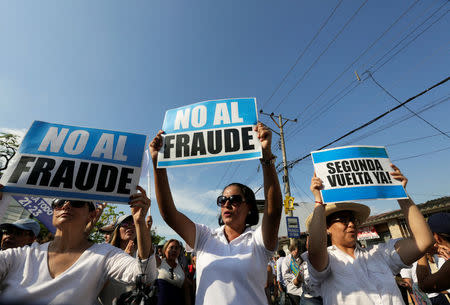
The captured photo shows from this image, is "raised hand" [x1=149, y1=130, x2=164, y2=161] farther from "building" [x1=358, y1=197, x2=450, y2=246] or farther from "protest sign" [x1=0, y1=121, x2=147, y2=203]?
"building" [x1=358, y1=197, x2=450, y2=246]

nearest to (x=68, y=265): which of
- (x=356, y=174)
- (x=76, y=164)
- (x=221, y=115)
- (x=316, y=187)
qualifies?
(x=76, y=164)

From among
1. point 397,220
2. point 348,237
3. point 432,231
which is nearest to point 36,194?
point 348,237

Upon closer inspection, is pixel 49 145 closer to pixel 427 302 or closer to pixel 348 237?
pixel 348 237

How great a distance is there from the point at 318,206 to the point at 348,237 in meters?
0.48

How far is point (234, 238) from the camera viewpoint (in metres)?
2.00

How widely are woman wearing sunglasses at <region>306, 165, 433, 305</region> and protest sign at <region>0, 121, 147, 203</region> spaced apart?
189 centimetres

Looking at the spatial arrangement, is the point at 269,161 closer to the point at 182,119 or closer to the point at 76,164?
the point at 182,119

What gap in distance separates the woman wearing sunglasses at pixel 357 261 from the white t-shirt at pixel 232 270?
0.56 metres

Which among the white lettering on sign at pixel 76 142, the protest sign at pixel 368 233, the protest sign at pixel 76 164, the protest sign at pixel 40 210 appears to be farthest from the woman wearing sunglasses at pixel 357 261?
the protest sign at pixel 368 233

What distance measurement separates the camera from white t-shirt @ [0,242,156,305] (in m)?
1.53

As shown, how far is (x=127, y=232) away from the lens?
3.41m

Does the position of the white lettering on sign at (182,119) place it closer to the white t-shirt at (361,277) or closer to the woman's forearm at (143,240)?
the woman's forearm at (143,240)

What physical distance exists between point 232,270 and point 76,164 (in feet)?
6.08

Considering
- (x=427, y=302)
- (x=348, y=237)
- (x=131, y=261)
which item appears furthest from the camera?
(x=427, y=302)
